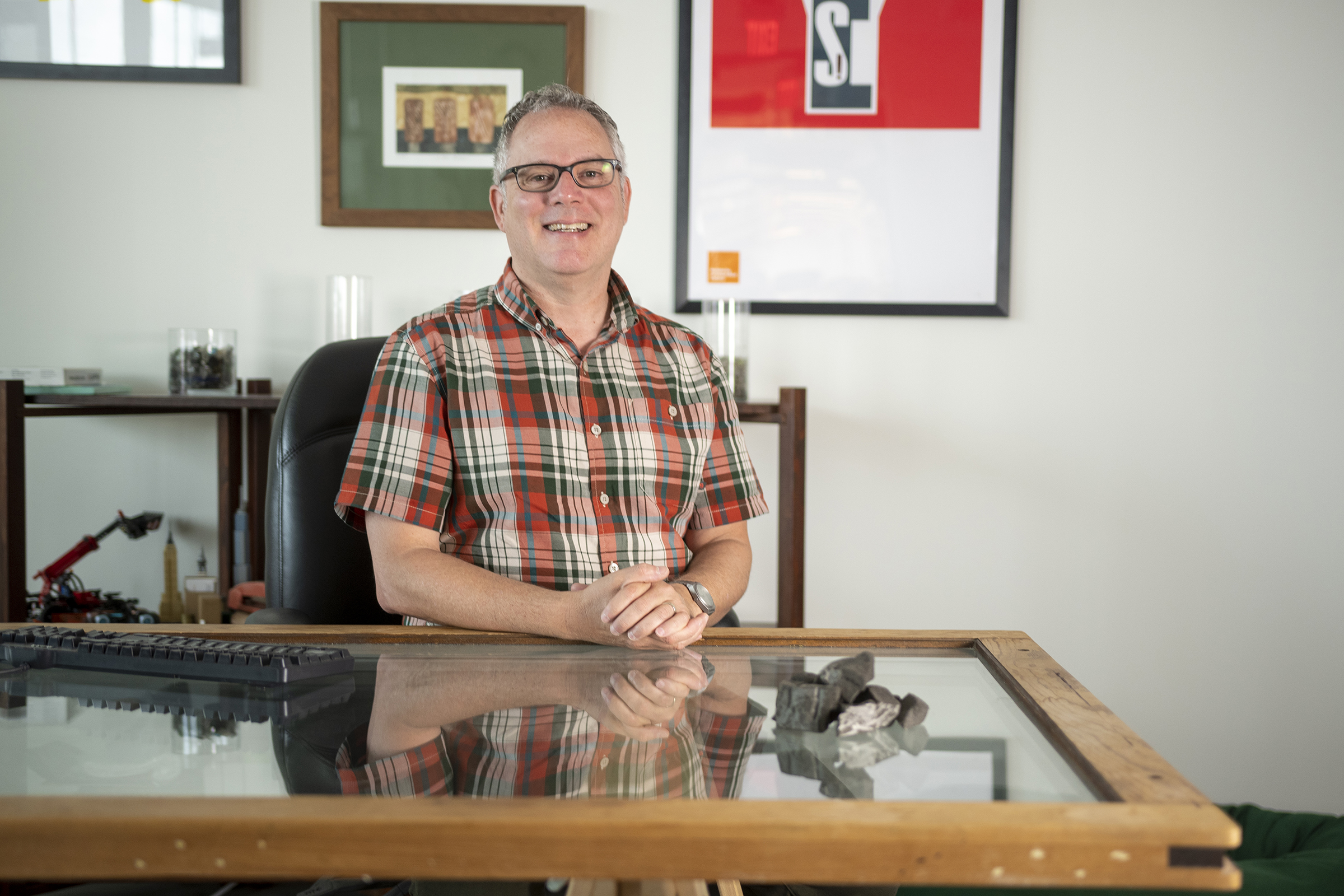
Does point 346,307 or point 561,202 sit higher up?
point 561,202

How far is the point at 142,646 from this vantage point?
36.5 inches

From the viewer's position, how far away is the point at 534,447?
1.48 metres

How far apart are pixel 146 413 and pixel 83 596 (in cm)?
42

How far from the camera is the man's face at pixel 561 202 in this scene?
5.04 ft

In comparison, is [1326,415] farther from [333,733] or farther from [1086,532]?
[333,733]

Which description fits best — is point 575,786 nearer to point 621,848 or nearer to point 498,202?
point 621,848

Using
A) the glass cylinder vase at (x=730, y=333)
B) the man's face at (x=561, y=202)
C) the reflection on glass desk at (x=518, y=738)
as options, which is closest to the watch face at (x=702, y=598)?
the reflection on glass desk at (x=518, y=738)

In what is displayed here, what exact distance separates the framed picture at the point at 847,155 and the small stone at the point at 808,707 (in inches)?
63.1

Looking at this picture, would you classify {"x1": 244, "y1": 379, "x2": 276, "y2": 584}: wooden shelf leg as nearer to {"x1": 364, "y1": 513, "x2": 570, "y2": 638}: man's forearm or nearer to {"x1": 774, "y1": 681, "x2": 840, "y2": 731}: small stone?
{"x1": 364, "y1": 513, "x2": 570, "y2": 638}: man's forearm

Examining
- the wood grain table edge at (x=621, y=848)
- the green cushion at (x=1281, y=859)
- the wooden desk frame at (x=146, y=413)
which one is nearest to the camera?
the wood grain table edge at (x=621, y=848)

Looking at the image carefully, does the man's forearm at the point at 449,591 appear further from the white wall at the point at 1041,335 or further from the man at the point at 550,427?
the white wall at the point at 1041,335

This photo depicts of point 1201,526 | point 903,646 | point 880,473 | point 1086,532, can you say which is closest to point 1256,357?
point 1201,526

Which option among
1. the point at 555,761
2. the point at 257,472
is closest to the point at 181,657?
the point at 555,761

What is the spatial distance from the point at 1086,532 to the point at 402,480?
5.49ft
